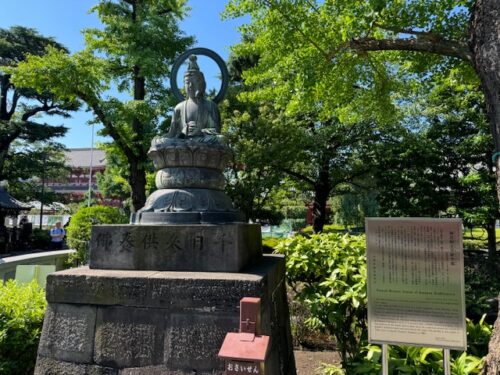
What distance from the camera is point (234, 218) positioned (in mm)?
3588

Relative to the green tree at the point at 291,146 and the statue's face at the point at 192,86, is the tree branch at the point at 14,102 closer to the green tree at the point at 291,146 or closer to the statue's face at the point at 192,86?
the green tree at the point at 291,146

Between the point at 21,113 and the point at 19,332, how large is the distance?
20.3 meters

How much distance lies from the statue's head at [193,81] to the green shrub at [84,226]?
20.5 ft

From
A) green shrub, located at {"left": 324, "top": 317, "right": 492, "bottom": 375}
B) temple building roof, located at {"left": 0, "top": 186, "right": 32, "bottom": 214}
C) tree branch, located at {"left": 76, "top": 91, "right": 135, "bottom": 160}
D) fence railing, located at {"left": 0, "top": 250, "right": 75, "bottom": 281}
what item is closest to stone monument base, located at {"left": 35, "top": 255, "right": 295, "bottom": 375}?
green shrub, located at {"left": 324, "top": 317, "right": 492, "bottom": 375}

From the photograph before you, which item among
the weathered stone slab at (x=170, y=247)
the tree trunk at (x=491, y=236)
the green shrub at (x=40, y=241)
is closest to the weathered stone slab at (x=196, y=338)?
the weathered stone slab at (x=170, y=247)

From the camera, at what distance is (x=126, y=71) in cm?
1305

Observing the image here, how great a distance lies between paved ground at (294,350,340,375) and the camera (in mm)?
4559

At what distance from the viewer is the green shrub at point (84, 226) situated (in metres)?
8.95

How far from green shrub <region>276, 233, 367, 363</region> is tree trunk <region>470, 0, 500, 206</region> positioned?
1623mm

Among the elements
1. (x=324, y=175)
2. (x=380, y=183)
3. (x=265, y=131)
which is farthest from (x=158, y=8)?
(x=380, y=183)

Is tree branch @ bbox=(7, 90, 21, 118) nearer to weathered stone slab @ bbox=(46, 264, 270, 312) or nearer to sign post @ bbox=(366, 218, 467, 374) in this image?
weathered stone slab @ bbox=(46, 264, 270, 312)

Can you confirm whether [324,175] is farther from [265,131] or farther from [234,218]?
[234,218]

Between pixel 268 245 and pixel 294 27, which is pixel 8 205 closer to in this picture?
pixel 268 245

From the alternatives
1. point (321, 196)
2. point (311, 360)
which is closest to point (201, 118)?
point (311, 360)
